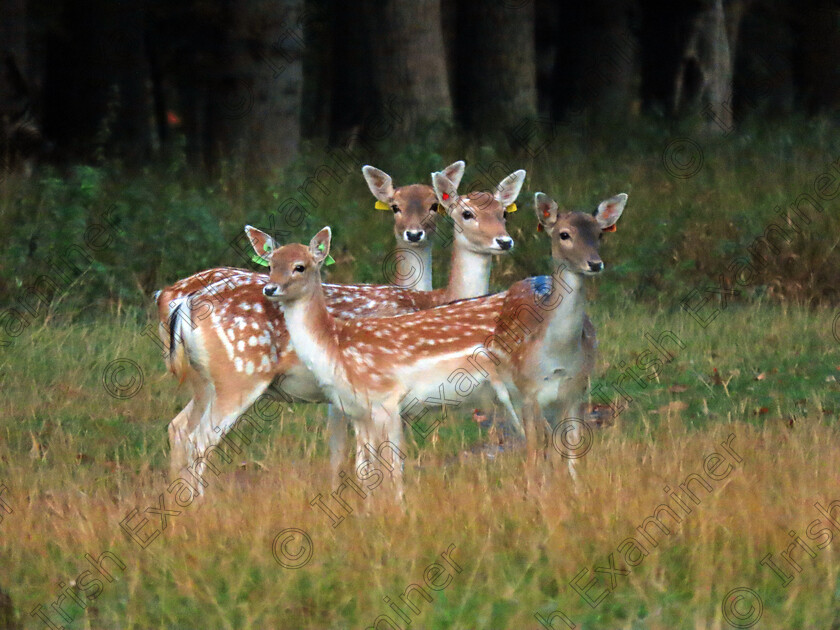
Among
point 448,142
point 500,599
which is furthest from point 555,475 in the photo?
point 448,142

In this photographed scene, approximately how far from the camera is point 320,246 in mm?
6922

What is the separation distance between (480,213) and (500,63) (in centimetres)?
853

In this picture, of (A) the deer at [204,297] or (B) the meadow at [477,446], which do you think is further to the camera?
(A) the deer at [204,297]

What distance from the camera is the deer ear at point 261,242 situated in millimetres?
6922

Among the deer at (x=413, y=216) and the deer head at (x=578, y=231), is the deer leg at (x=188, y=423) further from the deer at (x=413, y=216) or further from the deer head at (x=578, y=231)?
the deer head at (x=578, y=231)

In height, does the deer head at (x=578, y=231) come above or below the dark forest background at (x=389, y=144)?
above

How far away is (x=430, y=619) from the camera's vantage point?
15.6 ft

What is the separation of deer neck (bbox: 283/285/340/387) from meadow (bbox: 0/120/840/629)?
0.48m

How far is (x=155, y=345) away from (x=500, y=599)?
17.9 ft

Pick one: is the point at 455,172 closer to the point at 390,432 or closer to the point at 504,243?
the point at 504,243

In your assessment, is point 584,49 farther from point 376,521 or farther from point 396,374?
point 376,521

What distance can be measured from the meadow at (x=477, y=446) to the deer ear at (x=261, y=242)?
1008 mm

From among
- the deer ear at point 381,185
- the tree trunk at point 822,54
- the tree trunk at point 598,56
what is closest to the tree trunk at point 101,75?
the tree trunk at point 598,56

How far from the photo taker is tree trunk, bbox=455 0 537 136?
15.8m
